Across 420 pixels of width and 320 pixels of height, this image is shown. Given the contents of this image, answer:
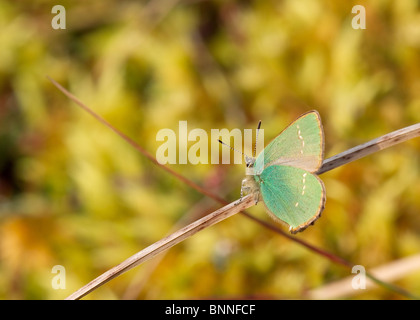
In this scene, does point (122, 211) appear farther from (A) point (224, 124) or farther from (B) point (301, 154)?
(B) point (301, 154)

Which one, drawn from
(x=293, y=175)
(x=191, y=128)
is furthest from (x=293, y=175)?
(x=191, y=128)

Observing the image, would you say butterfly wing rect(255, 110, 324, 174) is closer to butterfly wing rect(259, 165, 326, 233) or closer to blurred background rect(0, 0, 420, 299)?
butterfly wing rect(259, 165, 326, 233)

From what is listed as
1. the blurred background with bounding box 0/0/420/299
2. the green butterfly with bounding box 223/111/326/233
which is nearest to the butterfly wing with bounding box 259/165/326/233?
the green butterfly with bounding box 223/111/326/233

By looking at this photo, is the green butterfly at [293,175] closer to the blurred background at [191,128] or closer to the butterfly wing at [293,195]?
the butterfly wing at [293,195]

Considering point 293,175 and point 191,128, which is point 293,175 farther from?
point 191,128

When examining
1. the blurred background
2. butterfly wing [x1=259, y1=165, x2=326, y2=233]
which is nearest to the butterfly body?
butterfly wing [x1=259, y1=165, x2=326, y2=233]

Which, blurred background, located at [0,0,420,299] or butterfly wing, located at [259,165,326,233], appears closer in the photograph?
butterfly wing, located at [259,165,326,233]

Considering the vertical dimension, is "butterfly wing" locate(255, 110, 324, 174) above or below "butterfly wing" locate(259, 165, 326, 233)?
above
